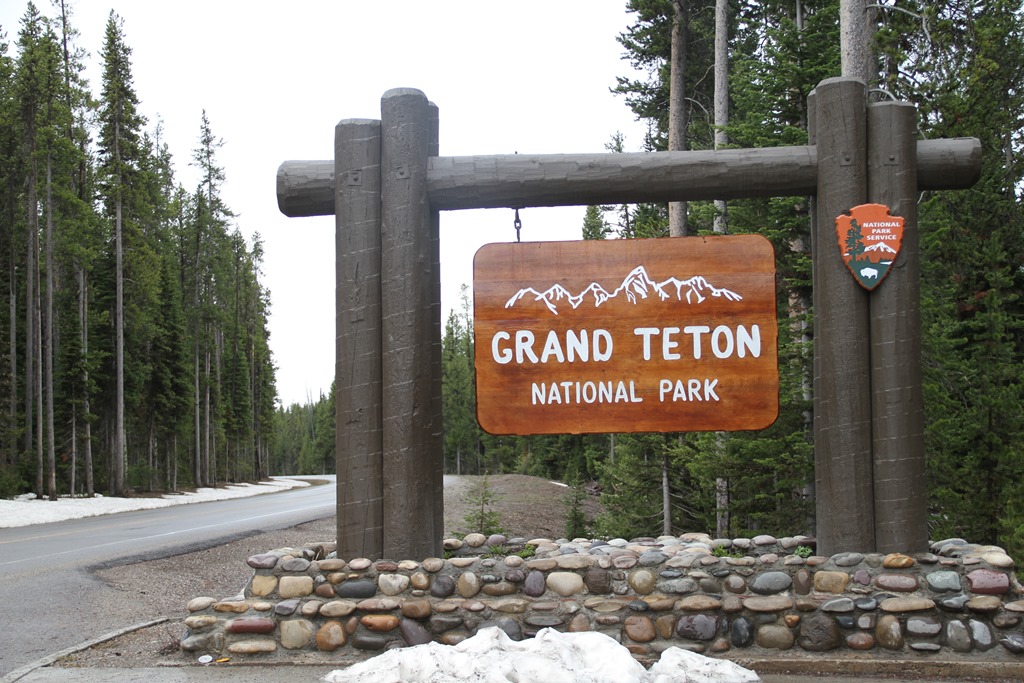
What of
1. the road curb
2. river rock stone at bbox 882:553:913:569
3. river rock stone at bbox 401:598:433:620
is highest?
river rock stone at bbox 882:553:913:569

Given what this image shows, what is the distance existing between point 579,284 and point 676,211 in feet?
34.5

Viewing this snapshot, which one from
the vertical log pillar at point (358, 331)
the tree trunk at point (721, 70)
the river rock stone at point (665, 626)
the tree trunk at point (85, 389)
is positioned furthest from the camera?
the tree trunk at point (85, 389)

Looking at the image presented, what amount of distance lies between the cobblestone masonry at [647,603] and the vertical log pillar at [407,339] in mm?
339

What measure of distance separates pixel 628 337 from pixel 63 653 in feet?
15.1

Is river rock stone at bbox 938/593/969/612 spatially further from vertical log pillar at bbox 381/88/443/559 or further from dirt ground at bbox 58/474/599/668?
dirt ground at bbox 58/474/599/668

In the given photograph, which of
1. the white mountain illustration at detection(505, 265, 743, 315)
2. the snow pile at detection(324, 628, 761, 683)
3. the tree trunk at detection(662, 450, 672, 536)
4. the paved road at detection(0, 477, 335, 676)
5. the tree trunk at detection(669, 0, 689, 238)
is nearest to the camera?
the snow pile at detection(324, 628, 761, 683)

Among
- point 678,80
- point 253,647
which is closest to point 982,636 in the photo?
point 253,647

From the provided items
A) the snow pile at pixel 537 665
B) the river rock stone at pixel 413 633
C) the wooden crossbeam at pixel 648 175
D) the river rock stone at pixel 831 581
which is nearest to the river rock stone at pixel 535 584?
the snow pile at pixel 537 665

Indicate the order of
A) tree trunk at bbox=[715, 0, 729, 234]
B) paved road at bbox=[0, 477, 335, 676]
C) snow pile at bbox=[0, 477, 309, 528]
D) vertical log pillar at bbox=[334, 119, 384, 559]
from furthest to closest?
snow pile at bbox=[0, 477, 309, 528] < tree trunk at bbox=[715, 0, 729, 234] < paved road at bbox=[0, 477, 335, 676] < vertical log pillar at bbox=[334, 119, 384, 559]

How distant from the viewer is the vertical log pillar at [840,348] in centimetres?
582

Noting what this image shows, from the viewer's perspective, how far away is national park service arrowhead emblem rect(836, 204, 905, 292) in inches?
230

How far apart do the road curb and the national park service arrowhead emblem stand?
241 inches

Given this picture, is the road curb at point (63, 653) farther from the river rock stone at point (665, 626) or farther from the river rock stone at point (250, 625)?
the river rock stone at point (665, 626)

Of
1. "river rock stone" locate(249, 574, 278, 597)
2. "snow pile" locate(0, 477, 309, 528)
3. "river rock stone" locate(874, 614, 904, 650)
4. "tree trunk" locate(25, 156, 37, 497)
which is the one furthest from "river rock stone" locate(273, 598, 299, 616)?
"tree trunk" locate(25, 156, 37, 497)
